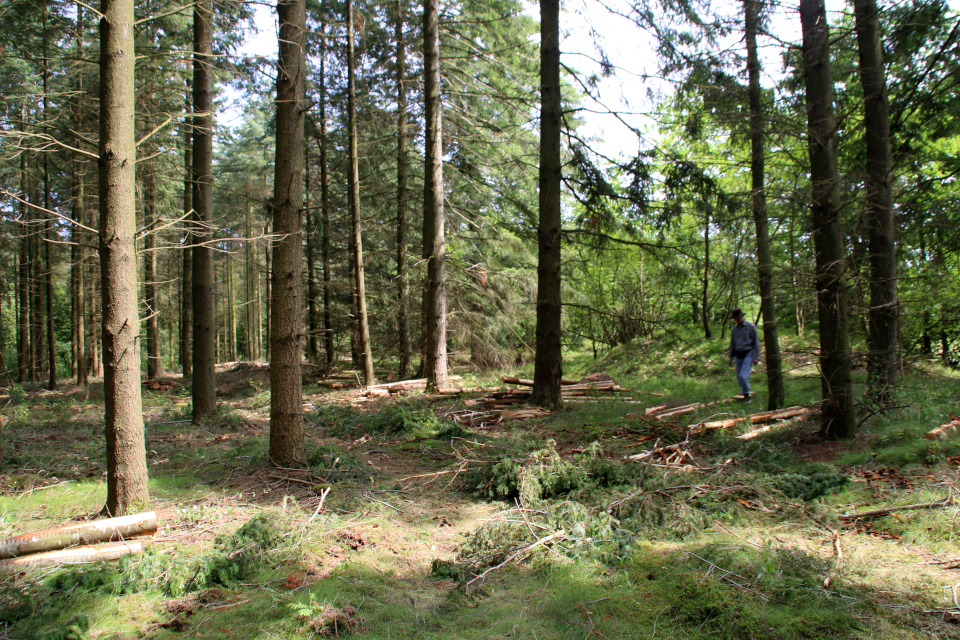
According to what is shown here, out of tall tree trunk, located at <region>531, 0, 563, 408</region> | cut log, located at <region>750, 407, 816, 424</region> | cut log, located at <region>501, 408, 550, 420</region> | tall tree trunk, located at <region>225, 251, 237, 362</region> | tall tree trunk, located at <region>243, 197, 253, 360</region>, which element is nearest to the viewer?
cut log, located at <region>750, 407, 816, 424</region>

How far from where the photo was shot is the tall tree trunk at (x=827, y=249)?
637 centimetres

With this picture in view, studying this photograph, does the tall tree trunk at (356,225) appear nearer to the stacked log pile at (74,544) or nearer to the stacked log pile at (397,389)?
the stacked log pile at (397,389)

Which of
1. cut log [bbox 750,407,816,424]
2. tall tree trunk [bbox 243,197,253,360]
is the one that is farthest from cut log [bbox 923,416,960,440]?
tall tree trunk [bbox 243,197,253,360]

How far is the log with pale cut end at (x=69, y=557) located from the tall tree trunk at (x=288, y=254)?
251 cm

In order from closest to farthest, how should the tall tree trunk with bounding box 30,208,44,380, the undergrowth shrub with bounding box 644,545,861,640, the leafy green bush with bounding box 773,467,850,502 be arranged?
the undergrowth shrub with bounding box 644,545,861,640 < the leafy green bush with bounding box 773,467,850,502 < the tall tree trunk with bounding box 30,208,44,380

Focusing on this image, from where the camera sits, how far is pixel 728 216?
890 cm

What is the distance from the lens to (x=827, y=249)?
6.50 meters

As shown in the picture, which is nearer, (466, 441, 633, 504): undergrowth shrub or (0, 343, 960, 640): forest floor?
(0, 343, 960, 640): forest floor

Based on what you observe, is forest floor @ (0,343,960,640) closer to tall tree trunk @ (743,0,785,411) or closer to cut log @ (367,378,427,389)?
tall tree trunk @ (743,0,785,411)

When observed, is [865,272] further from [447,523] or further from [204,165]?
[204,165]

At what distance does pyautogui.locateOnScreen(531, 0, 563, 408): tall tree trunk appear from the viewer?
33.7 feet

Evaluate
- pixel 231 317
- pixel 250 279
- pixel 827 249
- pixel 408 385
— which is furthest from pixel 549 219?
pixel 231 317

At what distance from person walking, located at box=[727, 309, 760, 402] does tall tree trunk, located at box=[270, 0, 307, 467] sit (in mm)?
8591

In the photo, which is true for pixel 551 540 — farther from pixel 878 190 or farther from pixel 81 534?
pixel 878 190
